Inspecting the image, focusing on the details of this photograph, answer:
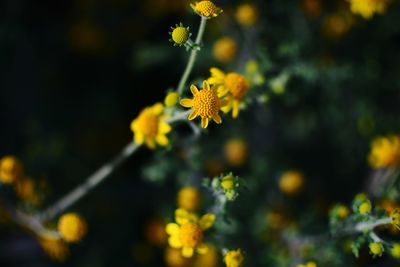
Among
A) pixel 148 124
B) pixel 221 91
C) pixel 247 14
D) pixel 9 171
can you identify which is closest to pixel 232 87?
pixel 221 91

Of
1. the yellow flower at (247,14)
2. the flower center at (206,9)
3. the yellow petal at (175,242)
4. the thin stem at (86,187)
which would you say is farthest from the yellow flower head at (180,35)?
the yellow flower at (247,14)

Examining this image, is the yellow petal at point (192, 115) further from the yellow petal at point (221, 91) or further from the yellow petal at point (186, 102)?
the yellow petal at point (221, 91)

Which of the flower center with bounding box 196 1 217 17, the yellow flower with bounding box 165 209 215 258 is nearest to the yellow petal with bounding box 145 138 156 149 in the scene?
the yellow flower with bounding box 165 209 215 258

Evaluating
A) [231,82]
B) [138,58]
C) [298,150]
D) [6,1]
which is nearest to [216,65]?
[138,58]

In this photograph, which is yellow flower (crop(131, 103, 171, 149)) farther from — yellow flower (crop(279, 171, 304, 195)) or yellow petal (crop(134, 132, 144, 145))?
yellow flower (crop(279, 171, 304, 195))

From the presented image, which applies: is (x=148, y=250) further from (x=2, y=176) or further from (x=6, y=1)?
(x=6, y=1)
